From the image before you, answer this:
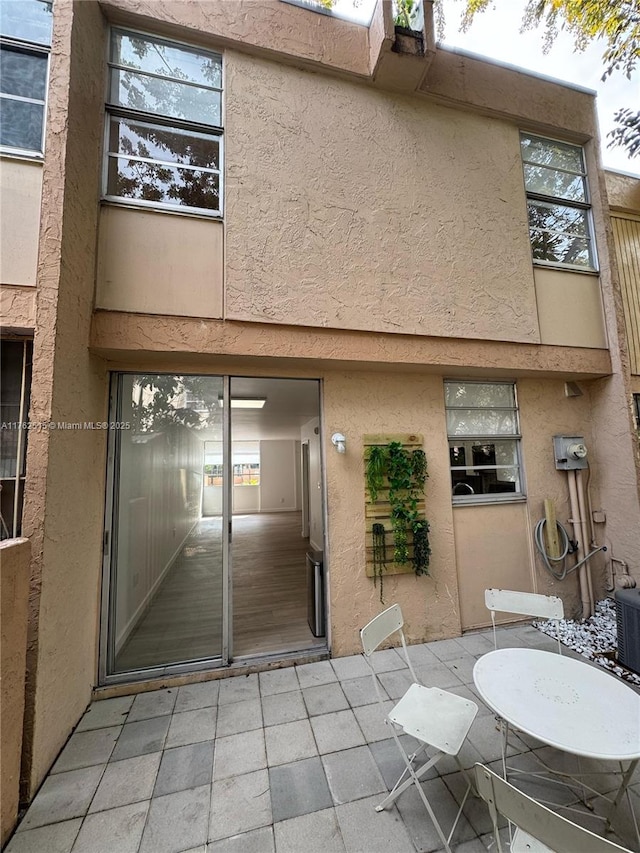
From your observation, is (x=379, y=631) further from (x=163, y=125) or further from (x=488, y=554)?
(x=163, y=125)

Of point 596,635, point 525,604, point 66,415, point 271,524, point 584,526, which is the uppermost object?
point 66,415

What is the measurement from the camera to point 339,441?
3.46 meters

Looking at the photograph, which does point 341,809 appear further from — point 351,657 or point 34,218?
point 34,218

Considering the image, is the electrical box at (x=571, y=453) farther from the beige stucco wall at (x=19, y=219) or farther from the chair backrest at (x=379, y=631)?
the beige stucco wall at (x=19, y=219)

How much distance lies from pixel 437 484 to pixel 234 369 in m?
2.48

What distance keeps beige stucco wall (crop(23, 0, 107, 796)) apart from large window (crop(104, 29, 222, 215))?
0.19 metres

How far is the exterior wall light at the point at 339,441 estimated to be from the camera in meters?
3.46

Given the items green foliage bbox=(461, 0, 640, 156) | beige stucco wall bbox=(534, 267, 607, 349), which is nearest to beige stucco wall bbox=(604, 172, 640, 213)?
green foliage bbox=(461, 0, 640, 156)

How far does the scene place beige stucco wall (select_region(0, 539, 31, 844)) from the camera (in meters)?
1.80

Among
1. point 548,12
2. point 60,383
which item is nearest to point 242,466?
point 60,383

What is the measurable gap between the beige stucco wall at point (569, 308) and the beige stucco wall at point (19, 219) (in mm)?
4834

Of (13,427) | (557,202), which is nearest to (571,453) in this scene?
(557,202)

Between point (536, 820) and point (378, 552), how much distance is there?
2.47 meters

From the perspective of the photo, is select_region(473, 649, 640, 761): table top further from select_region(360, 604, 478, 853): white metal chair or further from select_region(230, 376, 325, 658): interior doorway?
select_region(230, 376, 325, 658): interior doorway
